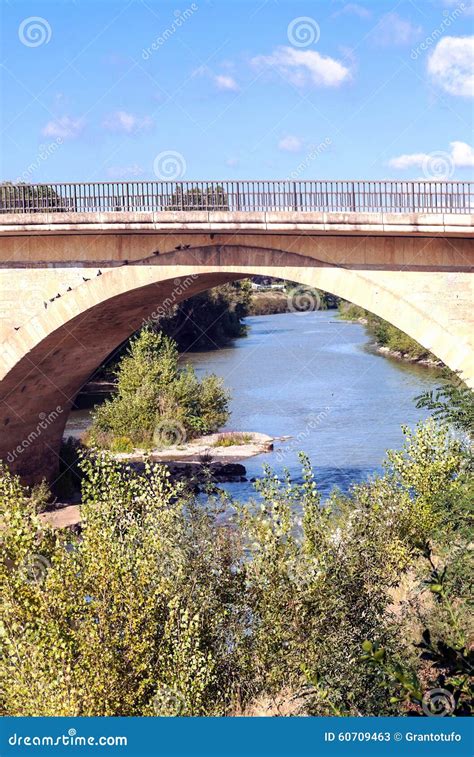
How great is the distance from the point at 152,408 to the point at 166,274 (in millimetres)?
13722

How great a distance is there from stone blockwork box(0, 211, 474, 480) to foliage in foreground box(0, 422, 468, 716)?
502cm

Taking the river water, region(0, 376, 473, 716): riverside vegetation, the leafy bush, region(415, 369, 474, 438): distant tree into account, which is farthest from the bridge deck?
the leafy bush

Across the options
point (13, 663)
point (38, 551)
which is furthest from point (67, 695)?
point (38, 551)

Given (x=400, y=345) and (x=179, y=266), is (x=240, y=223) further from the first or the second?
(x=400, y=345)

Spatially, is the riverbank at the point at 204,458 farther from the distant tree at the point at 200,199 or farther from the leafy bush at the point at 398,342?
the leafy bush at the point at 398,342

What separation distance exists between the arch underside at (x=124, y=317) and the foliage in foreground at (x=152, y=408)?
585cm

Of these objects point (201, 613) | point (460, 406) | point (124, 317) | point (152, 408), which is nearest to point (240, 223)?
point (124, 317)

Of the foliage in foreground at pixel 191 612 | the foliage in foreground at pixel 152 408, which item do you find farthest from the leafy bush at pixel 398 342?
the foliage in foreground at pixel 191 612

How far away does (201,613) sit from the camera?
1112 cm

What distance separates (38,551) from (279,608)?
2.73 m

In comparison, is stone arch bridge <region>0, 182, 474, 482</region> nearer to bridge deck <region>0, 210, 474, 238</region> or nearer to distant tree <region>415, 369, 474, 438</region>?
bridge deck <region>0, 210, 474, 238</region>

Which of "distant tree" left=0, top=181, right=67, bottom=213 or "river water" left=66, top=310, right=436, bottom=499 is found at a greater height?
"distant tree" left=0, top=181, right=67, bottom=213

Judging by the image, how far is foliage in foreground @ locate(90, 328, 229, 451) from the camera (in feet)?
110

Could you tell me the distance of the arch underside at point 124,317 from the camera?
17344 mm
